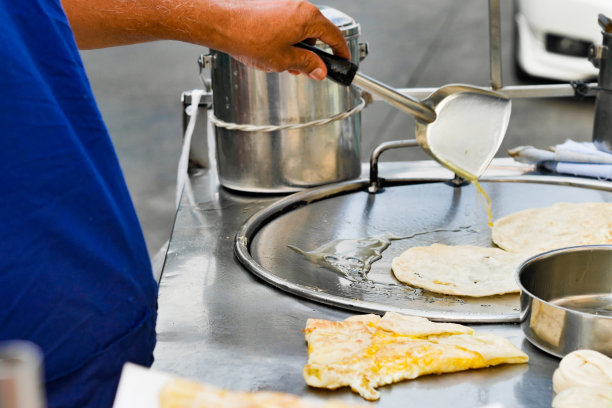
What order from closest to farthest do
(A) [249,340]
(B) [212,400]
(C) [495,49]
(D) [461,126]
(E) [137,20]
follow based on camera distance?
(B) [212,400] → (A) [249,340] → (E) [137,20] → (D) [461,126] → (C) [495,49]

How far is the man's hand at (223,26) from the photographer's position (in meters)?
1.42

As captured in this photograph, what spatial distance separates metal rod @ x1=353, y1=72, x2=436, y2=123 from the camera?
1.70 meters

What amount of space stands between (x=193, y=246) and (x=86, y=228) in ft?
1.87

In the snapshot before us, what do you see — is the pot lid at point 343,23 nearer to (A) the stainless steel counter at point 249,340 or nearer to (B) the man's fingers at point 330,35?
(B) the man's fingers at point 330,35

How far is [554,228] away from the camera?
1756 millimetres

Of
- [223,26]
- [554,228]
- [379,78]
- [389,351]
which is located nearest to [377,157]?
[554,228]

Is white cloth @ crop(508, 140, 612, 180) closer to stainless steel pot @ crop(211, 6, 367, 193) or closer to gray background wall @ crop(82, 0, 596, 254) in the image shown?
stainless steel pot @ crop(211, 6, 367, 193)

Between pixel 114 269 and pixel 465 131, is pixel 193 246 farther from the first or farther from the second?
pixel 465 131

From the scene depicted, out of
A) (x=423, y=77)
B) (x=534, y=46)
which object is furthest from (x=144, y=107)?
(x=534, y=46)

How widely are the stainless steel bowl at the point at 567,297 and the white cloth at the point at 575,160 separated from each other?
30.3 inches

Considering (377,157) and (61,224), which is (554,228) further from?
(61,224)

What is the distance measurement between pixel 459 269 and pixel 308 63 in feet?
1.80

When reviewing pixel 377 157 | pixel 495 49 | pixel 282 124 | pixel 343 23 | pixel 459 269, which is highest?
pixel 343 23

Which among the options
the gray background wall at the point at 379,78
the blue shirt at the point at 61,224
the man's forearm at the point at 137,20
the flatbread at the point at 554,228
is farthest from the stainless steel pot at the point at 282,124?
the gray background wall at the point at 379,78
